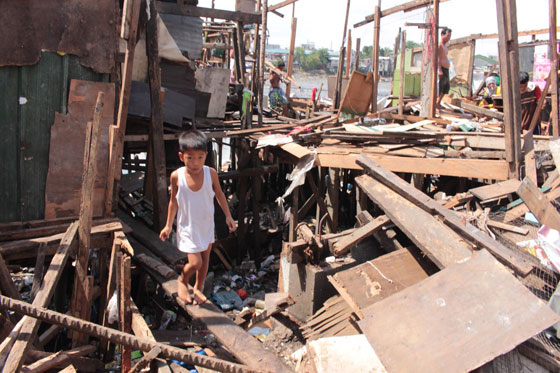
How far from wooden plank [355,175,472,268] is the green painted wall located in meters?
3.49

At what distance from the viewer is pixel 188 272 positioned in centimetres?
400

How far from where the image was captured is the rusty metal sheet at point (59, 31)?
4699 millimetres

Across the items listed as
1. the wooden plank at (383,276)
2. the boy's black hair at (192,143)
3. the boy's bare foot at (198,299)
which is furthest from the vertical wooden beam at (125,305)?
the wooden plank at (383,276)

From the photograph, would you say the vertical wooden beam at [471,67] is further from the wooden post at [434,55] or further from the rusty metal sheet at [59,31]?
the rusty metal sheet at [59,31]

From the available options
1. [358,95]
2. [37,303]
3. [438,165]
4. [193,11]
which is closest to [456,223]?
[438,165]

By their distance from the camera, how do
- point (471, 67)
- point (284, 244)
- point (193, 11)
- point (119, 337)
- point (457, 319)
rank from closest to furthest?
point (119, 337) < point (457, 319) < point (284, 244) < point (193, 11) < point (471, 67)

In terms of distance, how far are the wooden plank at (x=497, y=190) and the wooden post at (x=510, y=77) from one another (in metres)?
0.25

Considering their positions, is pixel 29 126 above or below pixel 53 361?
above

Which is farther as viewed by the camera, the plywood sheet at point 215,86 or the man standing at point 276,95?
the man standing at point 276,95

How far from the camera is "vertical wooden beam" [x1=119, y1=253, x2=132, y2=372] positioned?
402cm

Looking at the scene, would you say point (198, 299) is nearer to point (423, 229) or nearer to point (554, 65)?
point (423, 229)

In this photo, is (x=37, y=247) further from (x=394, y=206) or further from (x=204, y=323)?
(x=394, y=206)

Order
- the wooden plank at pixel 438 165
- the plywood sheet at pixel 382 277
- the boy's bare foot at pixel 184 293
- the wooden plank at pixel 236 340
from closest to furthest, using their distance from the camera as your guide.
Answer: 1. the wooden plank at pixel 236 340
2. the boy's bare foot at pixel 184 293
3. the plywood sheet at pixel 382 277
4. the wooden plank at pixel 438 165

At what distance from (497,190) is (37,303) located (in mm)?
4569
